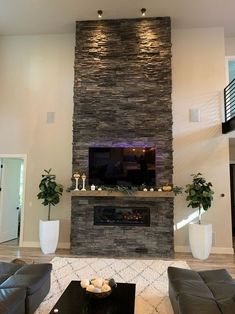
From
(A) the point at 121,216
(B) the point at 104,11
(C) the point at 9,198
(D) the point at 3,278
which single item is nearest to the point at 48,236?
(A) the point at 121,216

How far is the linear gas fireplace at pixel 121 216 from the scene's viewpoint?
5.97 m

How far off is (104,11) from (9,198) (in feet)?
17.5

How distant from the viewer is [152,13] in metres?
6.27

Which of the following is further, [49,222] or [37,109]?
[37,109]

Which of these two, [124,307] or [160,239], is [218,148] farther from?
[124,307]

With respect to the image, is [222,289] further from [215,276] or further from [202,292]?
[215,276]

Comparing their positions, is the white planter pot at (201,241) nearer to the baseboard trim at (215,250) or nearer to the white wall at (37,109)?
the baseboard trim at (215,250)

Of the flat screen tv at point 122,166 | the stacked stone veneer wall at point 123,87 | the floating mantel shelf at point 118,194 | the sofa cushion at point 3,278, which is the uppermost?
the stacked stone veneer wall at point 123,87

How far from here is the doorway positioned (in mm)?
6965

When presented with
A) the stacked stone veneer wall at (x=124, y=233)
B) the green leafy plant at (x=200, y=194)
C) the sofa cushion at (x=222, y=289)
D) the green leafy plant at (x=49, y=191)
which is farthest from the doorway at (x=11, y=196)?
the sofa cushion at (x=222, y=289)

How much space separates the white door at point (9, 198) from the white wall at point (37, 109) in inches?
23.5

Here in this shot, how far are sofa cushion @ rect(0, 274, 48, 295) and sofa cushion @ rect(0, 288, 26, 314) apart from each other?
10 cm

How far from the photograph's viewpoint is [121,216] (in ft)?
19.8

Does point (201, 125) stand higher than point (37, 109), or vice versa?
point (37, 109)
